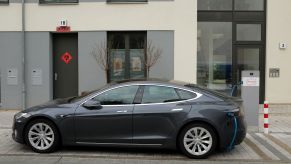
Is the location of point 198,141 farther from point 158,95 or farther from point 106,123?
point 106,123

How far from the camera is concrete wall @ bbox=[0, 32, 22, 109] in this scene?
43.0ft

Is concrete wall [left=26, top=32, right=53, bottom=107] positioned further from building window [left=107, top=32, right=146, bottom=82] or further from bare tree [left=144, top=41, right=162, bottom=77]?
bare tree [left=144, top=41, right=162, bottom=77]

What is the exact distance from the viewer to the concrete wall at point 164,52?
1286 centimetres

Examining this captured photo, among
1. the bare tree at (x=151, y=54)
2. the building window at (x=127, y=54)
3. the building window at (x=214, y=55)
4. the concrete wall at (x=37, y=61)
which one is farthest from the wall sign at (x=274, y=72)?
the concrete wall at (x=37, y=61)

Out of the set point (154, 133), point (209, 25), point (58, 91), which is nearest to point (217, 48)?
point (209, 25)

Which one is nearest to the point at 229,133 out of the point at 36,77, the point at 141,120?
the point at 141,120

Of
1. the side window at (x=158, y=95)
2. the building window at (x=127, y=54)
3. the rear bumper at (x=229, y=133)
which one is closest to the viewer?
the rear bumper at (x=229, y=133)

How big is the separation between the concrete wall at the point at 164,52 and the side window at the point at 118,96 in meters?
5.58

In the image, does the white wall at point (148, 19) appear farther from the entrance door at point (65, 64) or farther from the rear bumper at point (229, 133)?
the rear bumper at point (229, 133)

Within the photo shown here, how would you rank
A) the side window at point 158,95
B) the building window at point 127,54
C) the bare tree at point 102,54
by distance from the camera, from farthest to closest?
1. the building window at point 127,54
2. the bare tree at point 102,54
3. the side window at point 158,95

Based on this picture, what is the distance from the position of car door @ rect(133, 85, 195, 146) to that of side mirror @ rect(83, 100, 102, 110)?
71cm

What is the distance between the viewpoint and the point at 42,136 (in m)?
7.28

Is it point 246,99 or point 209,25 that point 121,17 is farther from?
point 246,99

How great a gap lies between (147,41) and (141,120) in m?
6.21
